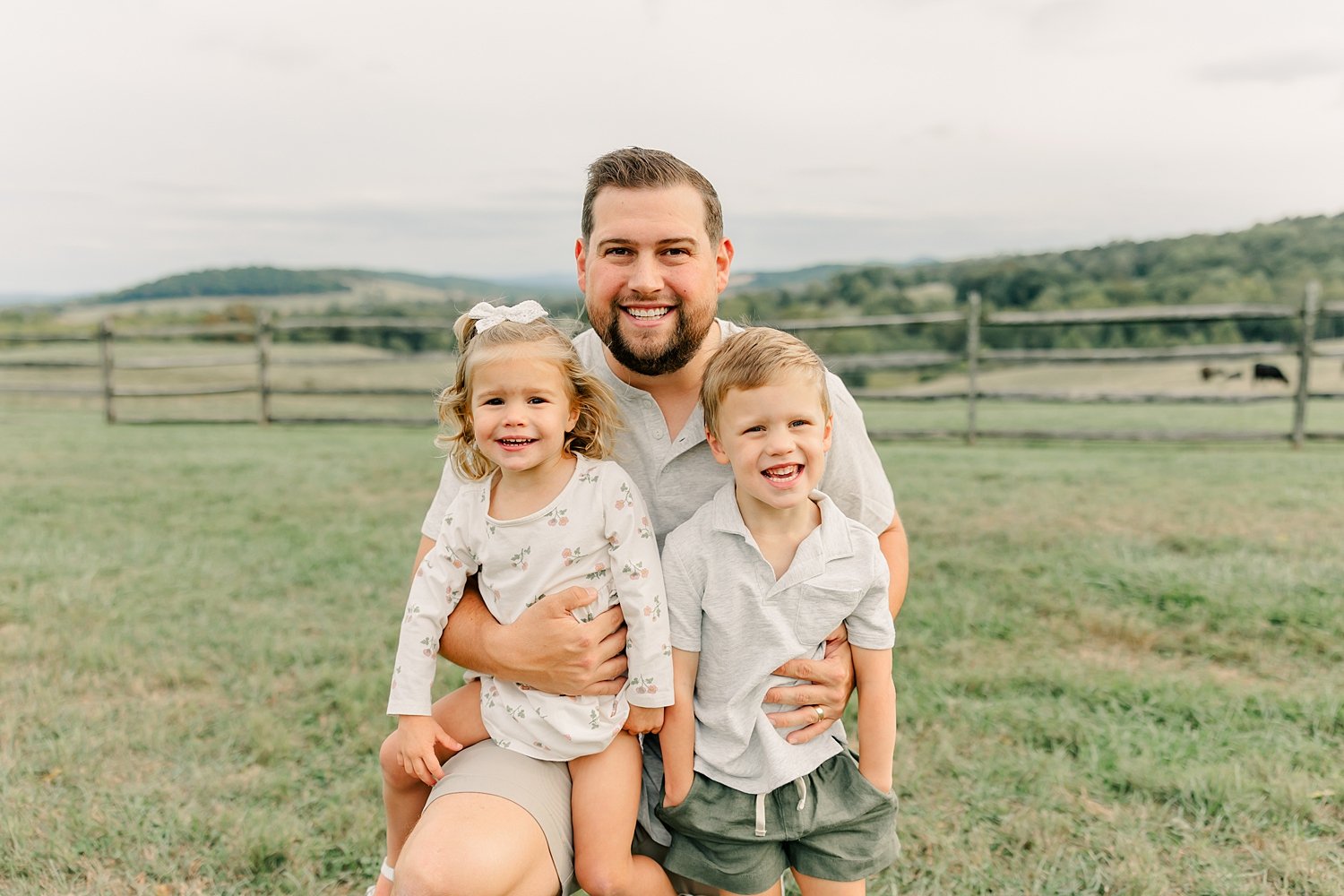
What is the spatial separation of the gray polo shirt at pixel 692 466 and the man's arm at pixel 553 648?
289 mm

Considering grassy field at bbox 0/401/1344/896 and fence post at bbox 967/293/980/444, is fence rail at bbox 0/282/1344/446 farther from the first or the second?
grassy field at bbox 0/401/1344/896

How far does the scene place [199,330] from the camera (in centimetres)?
1461

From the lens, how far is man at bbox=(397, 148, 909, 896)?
1.79 m

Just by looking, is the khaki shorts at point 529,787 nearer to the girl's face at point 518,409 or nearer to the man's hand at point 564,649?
the man's hand at point 564,649

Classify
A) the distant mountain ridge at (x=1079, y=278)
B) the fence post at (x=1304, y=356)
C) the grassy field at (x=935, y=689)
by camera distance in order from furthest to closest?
the distant mountain ridge at (x=1079, y=278)
the fence post at (x=1304, y=356)
the grassy field at (x=935, y=689)

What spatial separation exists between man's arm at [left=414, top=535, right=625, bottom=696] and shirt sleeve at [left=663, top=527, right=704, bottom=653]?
0.38ft

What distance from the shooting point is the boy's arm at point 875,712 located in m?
1.93

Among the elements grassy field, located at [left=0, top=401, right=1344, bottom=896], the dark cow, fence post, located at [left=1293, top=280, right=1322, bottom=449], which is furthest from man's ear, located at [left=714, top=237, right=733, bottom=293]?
the dark cow

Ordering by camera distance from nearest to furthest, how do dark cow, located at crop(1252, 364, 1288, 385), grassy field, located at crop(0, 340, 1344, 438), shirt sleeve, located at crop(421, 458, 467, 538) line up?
1. shirt sleeve, located at crop(421, 458, 467, 538)
2. grassy field, located at crop(0, 340, 1344, 438)
3. dark cow, located at crop(1252, 364, 1288, 385)

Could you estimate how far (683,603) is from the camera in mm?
1890

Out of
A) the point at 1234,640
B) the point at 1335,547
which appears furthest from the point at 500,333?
the point at 1335,547

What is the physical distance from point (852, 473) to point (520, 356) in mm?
768

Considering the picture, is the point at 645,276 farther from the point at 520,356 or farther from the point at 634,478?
the point at 634,478

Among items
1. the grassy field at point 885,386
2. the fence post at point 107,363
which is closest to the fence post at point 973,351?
the grassy field at point 885,386
